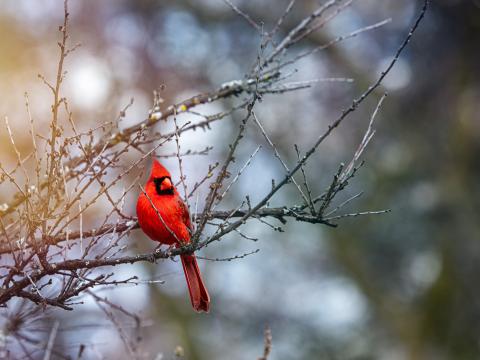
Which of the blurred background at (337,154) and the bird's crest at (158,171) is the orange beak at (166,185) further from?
the blurred background at (337,154)

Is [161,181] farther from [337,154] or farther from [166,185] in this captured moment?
[337,154]

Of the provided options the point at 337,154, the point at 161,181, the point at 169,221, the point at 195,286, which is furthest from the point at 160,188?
the point at 337,154

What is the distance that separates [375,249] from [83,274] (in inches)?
399

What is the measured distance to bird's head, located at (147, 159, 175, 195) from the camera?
13.6 ft

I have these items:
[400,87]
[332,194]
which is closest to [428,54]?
[400,87]

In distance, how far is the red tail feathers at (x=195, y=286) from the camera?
3.92 metres

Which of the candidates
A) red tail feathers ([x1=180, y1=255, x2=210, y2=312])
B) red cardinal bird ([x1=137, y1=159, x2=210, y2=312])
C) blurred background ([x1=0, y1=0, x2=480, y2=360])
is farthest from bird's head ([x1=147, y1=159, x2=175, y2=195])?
blurred background ([x1=0, y1=0, x2=480, y2=360])

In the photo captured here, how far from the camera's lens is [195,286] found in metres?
3.96

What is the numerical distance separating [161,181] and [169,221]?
0.32 metres

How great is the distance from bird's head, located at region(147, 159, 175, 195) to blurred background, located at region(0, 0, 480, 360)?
7009 mm

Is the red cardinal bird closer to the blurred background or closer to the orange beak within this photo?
the orange beak

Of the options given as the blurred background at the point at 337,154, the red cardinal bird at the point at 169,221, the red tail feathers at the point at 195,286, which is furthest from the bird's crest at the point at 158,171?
the blurred background at the point at 337,154

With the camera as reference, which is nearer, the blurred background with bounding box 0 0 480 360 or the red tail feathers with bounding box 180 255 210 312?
the red tail feathers with bounding box 180 255 210 312

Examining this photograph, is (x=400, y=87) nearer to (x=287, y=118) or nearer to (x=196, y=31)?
(x=287, y=118)
